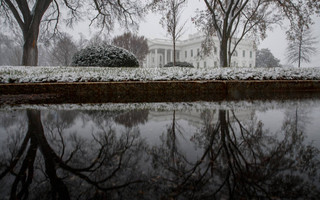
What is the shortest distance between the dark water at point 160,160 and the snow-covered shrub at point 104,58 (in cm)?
700

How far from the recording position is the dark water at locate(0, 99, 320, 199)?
96cm

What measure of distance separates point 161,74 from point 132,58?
3748 millimetres

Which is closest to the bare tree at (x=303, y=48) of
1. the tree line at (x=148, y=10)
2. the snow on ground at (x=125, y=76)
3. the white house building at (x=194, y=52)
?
the white house building at (x=194, y=52)

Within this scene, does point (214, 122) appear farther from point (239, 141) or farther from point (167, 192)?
point (167, 192)

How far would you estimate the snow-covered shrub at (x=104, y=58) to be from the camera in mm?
8945

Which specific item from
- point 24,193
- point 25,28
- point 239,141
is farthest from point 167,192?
point 25,28

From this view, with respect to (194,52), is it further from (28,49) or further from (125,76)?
(125,76)

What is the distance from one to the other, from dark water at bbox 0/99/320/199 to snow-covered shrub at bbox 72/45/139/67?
6997 millimetres

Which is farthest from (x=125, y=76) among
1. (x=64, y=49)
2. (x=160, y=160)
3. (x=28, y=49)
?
(x=64, y=49)

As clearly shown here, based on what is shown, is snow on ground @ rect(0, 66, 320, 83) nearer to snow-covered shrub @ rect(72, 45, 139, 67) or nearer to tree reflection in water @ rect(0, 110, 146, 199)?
snow-covered shrub @ rect(72, 45, 139, 67)

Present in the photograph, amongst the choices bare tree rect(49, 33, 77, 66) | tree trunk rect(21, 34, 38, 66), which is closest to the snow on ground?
tree trunk rect(21, 34, 38, 66)

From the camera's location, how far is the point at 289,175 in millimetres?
1096

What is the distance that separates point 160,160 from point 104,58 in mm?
8561

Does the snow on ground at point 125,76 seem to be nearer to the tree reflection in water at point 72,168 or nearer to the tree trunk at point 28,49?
the tree reflection in water at point 72,168
